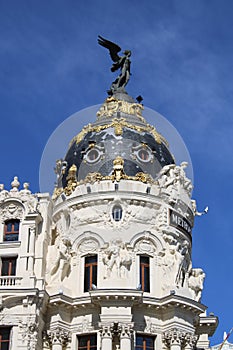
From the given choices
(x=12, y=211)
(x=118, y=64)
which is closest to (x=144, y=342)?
(x=12, y=211)

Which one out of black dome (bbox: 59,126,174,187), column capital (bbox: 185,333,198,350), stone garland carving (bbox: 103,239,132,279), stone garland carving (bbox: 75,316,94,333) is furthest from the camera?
black dome (bbox: 59,126,174,187)

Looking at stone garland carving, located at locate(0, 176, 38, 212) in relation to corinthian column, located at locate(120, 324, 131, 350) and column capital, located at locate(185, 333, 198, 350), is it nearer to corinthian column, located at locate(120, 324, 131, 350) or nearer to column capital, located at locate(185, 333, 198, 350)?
corinthian column, located at locate(120, 324, 131, 350)

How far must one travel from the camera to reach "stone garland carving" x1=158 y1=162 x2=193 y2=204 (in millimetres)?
48469

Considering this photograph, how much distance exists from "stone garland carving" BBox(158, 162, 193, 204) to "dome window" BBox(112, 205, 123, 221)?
9.85ft

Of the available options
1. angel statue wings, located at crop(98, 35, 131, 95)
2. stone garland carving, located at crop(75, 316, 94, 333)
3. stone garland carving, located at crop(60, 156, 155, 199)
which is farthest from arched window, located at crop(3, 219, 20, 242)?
angel statue wings, located at crop(98, 35, 131, 95)

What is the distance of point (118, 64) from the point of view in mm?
56438

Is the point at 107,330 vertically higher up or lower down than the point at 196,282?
lower down

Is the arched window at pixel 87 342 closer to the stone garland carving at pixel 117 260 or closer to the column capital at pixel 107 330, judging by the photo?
the column capital at pixel 107 330

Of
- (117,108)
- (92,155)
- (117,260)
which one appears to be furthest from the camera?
(117,108)

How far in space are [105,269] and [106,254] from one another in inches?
34.1

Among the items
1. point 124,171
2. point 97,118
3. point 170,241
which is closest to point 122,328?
point 170,241

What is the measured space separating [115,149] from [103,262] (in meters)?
7.90

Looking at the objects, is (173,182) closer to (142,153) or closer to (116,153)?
(142,153)

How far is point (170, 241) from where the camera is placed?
1848 inches
